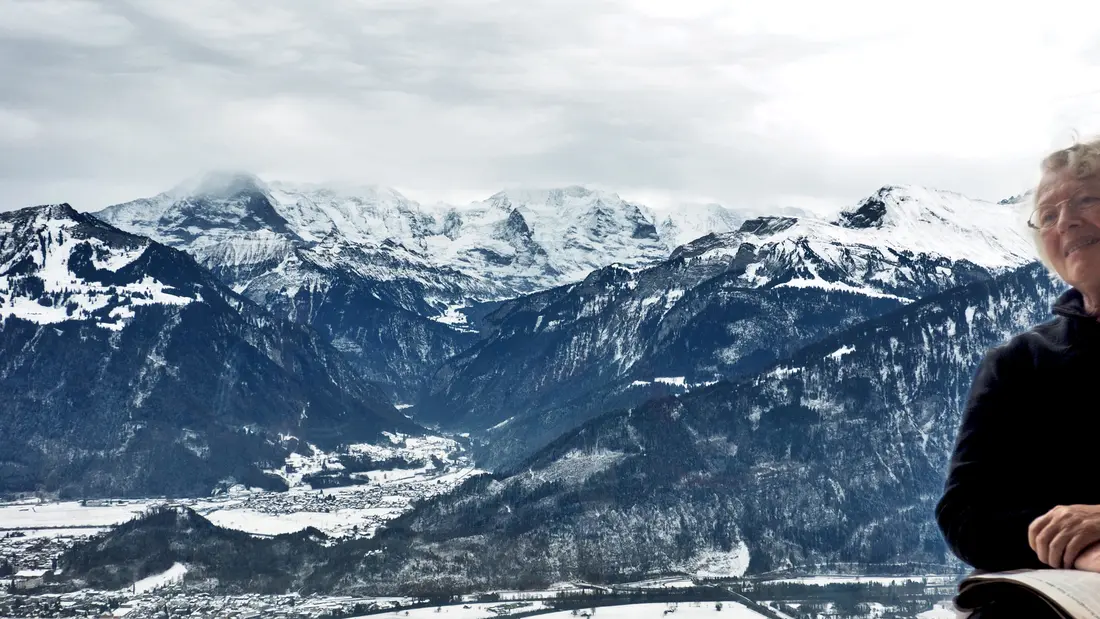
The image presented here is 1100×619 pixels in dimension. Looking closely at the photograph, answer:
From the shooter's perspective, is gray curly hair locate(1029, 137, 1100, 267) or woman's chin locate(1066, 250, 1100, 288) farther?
gray curly hair locate(1029, 137, 1100, 267)

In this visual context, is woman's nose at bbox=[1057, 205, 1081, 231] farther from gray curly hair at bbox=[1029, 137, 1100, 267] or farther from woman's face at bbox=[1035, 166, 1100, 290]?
gray curly hair at bbox=[1029, 137, 1100, 267]

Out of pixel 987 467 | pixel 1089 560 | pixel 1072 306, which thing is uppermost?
pixel 1072 306

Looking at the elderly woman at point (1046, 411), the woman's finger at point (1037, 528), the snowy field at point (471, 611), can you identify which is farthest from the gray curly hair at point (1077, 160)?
the snowy field at point (471, 611)

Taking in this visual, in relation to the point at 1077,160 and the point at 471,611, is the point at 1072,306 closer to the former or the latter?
the point at 1077,160

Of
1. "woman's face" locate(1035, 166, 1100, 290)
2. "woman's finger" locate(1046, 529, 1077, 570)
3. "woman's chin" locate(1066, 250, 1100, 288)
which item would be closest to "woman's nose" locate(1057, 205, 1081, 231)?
"woman's face" locate(1035, 166, 1100, 290)

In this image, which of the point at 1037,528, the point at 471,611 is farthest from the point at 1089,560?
the point at 471,611

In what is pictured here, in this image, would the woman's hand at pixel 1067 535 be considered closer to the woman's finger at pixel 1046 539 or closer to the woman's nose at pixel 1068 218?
the woman's finger at pixel 1046 539
